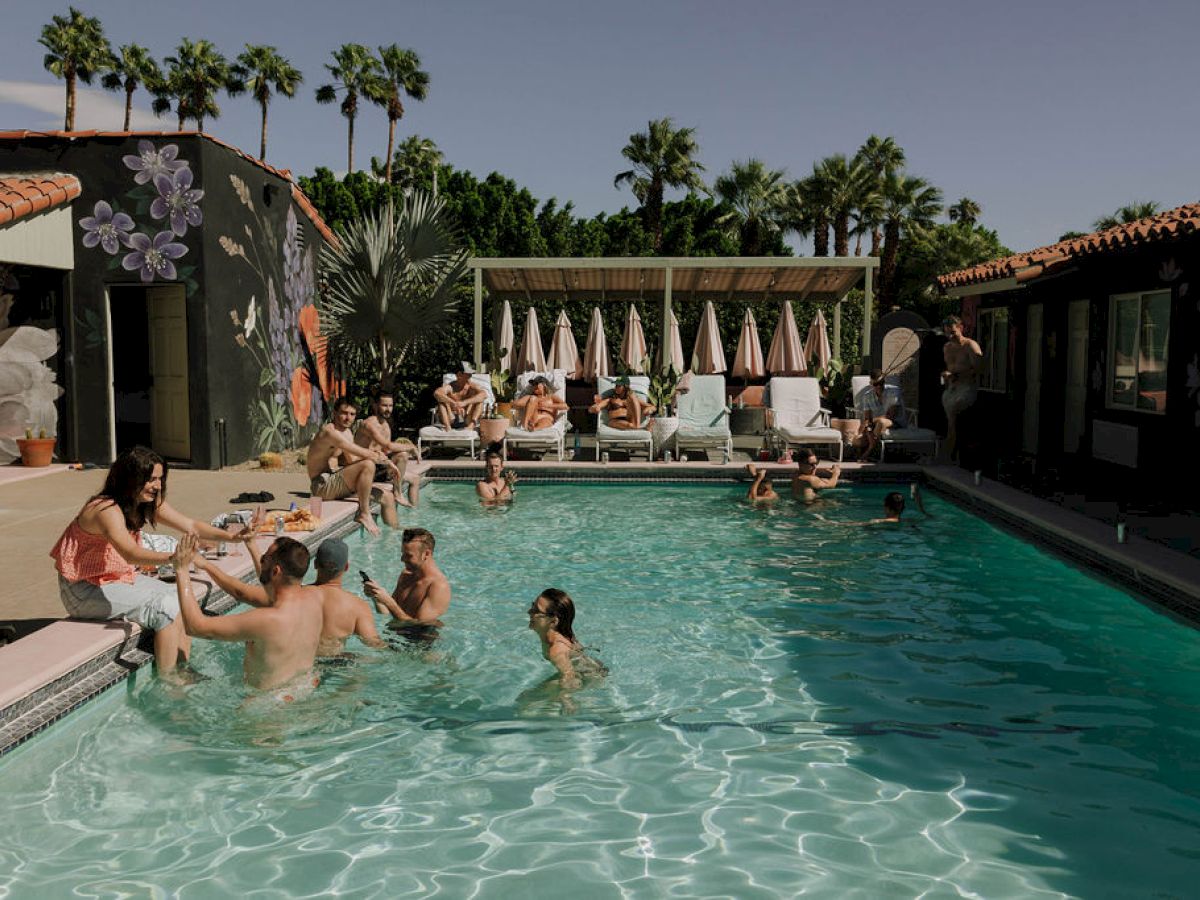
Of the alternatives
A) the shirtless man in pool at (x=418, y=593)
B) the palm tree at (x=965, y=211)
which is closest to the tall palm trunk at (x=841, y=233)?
the palm tree at (x=965, y=211)

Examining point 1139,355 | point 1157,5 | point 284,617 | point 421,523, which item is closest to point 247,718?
point 284,617

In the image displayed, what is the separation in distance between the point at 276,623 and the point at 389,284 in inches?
441

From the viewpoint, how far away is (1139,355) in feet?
36.0

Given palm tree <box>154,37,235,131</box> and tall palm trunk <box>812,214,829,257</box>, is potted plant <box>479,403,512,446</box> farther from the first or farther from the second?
palm tree <box>154,37,235,131</box>

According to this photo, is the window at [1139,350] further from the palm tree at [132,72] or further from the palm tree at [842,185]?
the palm tree at [132,72]

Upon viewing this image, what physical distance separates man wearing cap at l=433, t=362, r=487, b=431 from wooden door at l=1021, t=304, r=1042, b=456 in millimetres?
7589

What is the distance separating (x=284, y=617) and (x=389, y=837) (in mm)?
1312

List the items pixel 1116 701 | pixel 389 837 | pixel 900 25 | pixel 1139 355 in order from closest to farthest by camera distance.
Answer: pixel 389 837 < pixel 1116 701 < pixel 1139 355 < pixel 900 25

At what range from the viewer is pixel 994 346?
51.6ft

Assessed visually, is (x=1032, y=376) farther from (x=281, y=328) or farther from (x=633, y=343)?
(x=281, y=328)

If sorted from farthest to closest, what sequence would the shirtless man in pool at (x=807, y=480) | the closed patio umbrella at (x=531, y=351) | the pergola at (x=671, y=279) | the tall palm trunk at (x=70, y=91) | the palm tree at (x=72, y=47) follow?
the palm tree at (x=72, y=47), the tall palm trunk at (x=70, y=91), the closed patio umbrella at (x=531, y=351), the pergola at (x=671, y=279), the shirtless man in pool at (x=807, y=480)

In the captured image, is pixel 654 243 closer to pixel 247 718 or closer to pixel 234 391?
pixel 234 391

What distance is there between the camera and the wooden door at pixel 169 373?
1282cm

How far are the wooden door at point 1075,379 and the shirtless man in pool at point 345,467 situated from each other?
8452 mm
